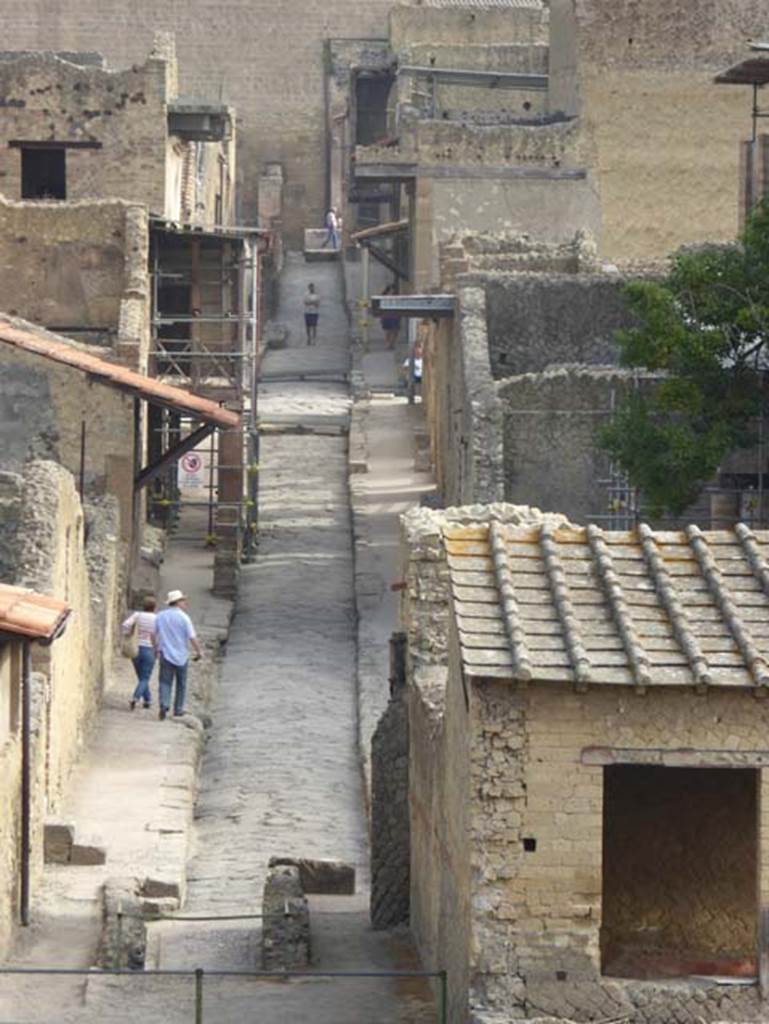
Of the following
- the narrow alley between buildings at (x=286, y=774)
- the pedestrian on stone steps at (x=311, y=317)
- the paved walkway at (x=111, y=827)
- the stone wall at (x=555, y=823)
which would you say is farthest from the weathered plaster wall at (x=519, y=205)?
the stone wall at (x=555, y=823)

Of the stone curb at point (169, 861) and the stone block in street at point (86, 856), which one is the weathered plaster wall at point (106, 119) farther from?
the stone block in street at point (86, 856)

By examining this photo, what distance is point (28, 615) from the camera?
22609 mm

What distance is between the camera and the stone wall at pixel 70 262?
43.2m

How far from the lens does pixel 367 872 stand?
26.8 m

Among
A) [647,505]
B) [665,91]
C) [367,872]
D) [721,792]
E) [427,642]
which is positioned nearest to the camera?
[721,792]

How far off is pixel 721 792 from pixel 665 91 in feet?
110

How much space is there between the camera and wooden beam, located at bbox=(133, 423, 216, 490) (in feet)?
123

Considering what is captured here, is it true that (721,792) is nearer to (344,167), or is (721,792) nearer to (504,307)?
(504,307)

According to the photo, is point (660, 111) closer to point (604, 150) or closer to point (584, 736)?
point (604, 150)

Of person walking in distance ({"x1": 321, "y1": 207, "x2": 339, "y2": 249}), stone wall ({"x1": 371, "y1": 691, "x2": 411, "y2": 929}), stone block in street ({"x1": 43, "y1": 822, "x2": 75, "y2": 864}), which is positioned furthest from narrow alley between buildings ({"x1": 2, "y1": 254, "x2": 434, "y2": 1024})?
person walking in distance ({"x1": 321, "y1": 207, "x2": 339, "y2": 249})

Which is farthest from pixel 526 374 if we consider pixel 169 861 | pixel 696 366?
pixel 169 861

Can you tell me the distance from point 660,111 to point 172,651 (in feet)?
74.5

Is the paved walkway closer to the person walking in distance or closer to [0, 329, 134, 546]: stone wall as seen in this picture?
[0, 329, 134, 546]: stone wall

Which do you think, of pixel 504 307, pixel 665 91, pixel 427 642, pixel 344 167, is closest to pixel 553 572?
pixel 427 642
